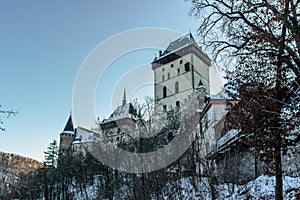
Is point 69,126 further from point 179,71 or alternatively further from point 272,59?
point 272,59

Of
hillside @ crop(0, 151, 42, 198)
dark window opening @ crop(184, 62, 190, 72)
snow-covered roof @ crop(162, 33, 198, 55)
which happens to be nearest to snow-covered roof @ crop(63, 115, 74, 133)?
hillside @ crop(0, 151, 42, 198)

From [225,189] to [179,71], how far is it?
1577 inches

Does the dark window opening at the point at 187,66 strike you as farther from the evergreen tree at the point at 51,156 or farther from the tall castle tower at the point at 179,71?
the evergreen tree at the point at 51,156

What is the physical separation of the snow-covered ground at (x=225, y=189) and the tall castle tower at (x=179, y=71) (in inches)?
1307

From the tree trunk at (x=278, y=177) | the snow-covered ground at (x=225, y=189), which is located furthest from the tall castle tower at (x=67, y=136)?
the tree trunk at (x=278, y=177)

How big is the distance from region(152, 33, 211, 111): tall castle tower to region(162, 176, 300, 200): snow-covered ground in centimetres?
3319

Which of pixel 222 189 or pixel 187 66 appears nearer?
pixel 222 189

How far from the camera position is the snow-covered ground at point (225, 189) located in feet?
38.5

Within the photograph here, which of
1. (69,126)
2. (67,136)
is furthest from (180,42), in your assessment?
(67,136)

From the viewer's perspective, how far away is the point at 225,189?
12.3 metres

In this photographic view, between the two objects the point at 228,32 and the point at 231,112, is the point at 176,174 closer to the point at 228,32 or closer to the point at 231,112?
the point at 231,112

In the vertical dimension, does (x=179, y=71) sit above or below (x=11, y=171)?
above

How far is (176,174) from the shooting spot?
13.3 metres

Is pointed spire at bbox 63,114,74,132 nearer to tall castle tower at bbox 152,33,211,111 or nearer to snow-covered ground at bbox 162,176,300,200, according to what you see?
tall castle tower at bbox 152,33,211,111
